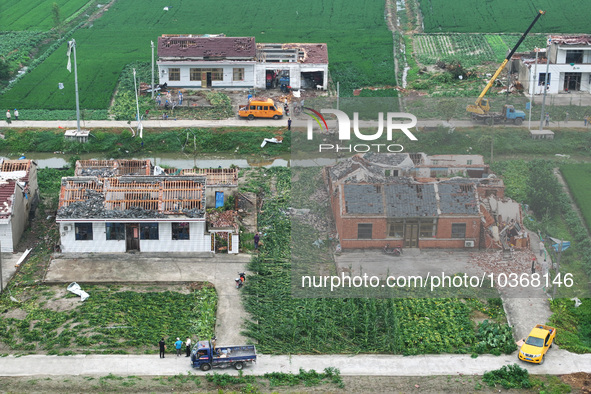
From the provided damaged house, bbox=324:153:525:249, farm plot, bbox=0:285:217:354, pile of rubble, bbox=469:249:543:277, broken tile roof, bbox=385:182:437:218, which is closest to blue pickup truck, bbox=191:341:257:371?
farm plot, bbox=0:285:217:354

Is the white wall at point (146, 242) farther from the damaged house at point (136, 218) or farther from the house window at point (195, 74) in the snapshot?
the house window at point (195, 74)

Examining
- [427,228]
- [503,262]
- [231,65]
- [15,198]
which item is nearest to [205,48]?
[231,65]

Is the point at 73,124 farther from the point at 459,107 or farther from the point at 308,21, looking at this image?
the point at 308,21

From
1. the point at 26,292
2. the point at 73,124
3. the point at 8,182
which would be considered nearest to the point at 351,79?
the point at 73,124

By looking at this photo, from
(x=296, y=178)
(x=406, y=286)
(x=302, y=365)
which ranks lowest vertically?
(x=302, y=365)

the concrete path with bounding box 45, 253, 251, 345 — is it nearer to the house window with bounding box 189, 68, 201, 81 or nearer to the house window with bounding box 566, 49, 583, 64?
the house window with bounding box 189, 68, 201, 81

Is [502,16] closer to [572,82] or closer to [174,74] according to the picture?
[572,82]

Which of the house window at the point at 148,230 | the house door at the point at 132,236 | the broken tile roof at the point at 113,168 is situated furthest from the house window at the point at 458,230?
the broken tile roof at the point at 113,168
